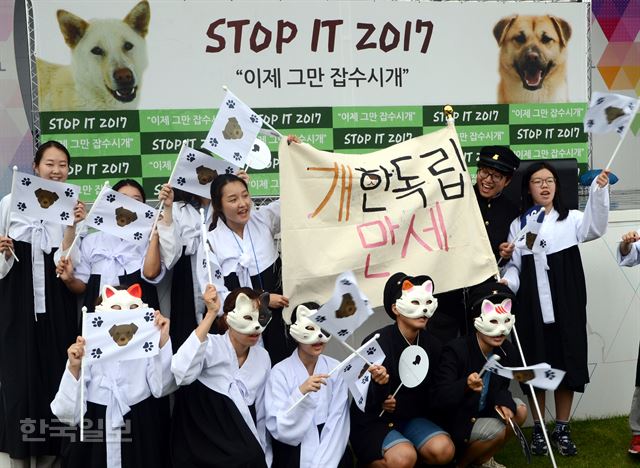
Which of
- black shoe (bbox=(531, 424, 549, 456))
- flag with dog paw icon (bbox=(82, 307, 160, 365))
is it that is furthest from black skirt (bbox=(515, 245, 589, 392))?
flag with dog paw icon (bbox=(82, 307, 160, 365))

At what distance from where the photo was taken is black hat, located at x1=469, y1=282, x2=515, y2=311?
564 centimetres

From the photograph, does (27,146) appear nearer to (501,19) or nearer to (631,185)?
(501,19)

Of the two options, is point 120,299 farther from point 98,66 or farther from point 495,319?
point 98,66

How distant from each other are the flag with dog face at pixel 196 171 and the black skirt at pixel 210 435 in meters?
1.39

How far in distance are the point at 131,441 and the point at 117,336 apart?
727 millimetres

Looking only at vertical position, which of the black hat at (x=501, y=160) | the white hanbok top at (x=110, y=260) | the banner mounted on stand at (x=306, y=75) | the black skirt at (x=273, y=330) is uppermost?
the banner mounted on stand at (x=306, y=75)

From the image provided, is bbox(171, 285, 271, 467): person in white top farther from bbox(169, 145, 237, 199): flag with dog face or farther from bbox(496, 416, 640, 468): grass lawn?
bbox(496, 416, 640, 468): grass lawn

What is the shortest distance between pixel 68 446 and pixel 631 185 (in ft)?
21.4

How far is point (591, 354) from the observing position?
7484 mm

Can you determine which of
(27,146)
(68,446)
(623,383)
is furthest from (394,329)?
(27,146)

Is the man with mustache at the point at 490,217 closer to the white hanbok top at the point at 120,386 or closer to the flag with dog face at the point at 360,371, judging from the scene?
the flag with dog face at the point at 360,371

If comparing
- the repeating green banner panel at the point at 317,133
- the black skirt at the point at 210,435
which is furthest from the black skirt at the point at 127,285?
the repeating green banner panel at the point at 317,133

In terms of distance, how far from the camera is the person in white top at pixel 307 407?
204 inches

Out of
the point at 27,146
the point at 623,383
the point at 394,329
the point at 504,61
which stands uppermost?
the point at 504,61
